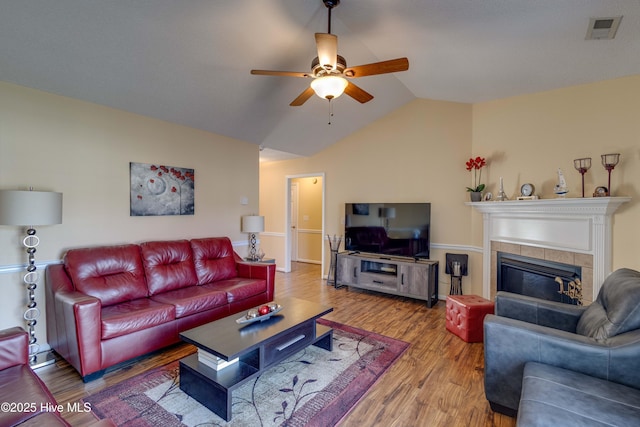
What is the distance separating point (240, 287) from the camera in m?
3.40

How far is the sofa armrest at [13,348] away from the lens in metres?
1.68

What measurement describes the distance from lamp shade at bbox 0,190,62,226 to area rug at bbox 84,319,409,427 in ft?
4.67

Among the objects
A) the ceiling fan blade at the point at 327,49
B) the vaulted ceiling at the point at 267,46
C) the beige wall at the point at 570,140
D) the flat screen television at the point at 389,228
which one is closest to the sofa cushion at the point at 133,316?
the vaulted ceiling at the point at 267,46

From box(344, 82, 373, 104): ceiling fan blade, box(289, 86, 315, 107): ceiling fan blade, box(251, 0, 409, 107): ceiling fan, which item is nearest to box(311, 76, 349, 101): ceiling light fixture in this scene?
box(251, 0, 409, 107): ceiling fan

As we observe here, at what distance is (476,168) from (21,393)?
4635mm

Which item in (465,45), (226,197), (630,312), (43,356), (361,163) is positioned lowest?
(43,356)

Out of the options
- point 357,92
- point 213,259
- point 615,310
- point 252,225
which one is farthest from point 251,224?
point 615,310

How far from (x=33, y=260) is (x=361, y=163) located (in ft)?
14.4

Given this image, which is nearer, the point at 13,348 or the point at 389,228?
the point at 13,348

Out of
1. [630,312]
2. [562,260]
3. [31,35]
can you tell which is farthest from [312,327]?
[31,35]

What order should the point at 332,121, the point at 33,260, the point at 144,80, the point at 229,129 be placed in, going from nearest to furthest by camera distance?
the point at 33,260
the point at 144,80
the point at 229,129
the point at 332,121

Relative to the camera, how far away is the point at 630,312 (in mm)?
1675

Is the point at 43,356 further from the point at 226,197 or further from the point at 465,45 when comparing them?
the point at 465,45

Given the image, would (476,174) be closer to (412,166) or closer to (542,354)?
(412,166)
